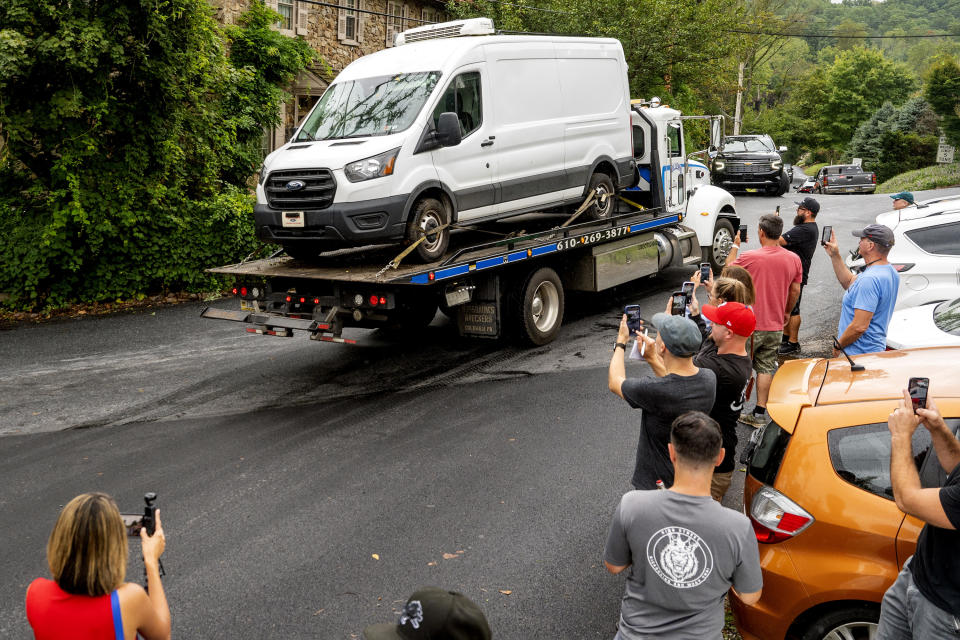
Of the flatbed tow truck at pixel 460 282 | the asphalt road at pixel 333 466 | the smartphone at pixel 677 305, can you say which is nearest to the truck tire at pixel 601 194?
the flatbed tow truck at pixel 460 282

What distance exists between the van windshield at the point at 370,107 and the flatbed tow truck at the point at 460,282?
4.42ft

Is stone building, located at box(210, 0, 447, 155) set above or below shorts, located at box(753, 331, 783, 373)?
above

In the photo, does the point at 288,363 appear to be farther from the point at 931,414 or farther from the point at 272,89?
the point at 272,89

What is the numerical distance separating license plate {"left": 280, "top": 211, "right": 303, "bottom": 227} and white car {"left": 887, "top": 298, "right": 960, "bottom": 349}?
5711 millimetres

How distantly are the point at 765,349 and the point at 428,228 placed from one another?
3.71 meters

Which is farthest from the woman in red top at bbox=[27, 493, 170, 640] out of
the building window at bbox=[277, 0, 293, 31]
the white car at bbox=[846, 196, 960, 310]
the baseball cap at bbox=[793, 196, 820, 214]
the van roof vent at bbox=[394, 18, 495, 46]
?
the building window at bbox=[277, 0, 293, 31]

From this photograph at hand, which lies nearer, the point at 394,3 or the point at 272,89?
the point at 272,89

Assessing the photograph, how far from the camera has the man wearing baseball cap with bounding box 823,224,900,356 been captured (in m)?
6.46

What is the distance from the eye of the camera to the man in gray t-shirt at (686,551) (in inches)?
126

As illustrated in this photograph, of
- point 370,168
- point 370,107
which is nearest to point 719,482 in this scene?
point 370,168

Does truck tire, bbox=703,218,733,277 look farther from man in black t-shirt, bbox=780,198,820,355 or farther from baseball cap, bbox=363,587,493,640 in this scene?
baseball cap, bbox=363,587,493,640

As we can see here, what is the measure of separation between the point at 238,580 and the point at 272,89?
1575 cm

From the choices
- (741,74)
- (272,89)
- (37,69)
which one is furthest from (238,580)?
(741,74)

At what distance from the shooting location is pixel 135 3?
12.7m
